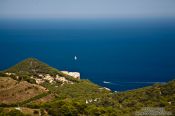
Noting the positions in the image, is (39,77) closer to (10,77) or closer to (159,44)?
(10,77)

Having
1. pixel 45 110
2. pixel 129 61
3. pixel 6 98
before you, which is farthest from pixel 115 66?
pixel 45 110

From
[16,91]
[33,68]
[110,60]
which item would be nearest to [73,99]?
[16,91]

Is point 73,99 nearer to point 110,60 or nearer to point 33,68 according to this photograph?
point 33,68

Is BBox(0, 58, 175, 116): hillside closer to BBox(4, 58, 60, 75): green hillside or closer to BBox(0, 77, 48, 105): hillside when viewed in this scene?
BBox(0, 77, 48, 105): hillside

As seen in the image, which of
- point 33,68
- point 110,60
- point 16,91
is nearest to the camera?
point 16,91

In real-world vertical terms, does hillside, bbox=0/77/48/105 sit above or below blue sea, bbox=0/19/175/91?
below

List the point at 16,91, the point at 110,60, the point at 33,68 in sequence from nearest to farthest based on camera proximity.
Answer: the point at 16,91 → the point at 33,68 → the point at 110,60

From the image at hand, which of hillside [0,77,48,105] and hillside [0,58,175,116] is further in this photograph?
hillside [0,77,48,105]

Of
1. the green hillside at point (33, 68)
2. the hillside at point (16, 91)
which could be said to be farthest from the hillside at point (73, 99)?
the green hillside at point (33, 68)

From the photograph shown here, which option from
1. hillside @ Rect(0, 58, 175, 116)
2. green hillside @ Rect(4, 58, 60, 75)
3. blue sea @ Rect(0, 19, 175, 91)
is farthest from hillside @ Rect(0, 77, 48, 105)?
blue sea @ Rect(0, 19, 175, 91)
